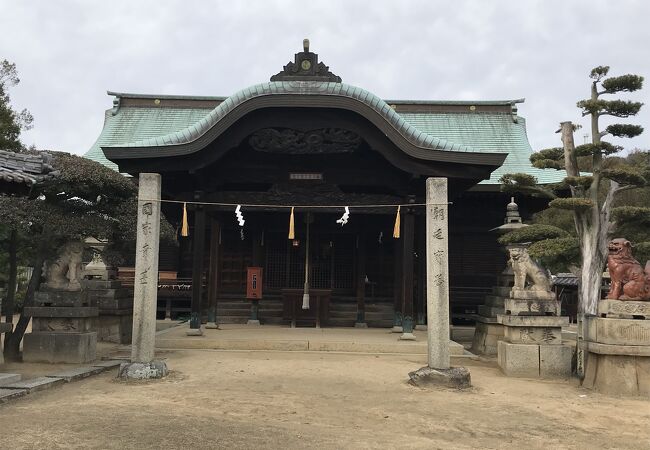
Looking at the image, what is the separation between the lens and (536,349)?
951cm

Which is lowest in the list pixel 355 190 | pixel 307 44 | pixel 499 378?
pixel 499 378

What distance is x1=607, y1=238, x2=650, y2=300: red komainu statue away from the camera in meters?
8.12

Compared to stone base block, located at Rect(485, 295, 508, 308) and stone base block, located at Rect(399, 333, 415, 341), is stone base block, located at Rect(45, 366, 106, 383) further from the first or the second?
stone base block, located at Rect(485, 295, 508, 308)

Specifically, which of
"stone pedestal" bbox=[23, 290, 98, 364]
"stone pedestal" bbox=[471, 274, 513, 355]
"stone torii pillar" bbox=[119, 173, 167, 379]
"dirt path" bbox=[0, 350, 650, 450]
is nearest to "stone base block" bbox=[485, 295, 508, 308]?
"stone pedestal" bbox=[471, 274, 513, 355]

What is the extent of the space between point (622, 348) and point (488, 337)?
4.27 meters

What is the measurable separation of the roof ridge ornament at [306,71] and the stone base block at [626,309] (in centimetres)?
728

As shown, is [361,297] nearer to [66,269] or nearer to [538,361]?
[538,361]

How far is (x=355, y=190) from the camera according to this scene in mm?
14188

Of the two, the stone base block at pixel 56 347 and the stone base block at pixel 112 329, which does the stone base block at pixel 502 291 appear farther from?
the stone base block at pixel 112 329

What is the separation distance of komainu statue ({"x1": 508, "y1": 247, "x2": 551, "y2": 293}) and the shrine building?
2.03 m

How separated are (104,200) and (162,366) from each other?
385cm

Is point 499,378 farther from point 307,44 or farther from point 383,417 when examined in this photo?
point 307,44

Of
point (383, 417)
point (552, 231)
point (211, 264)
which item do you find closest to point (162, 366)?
point (383, 417)

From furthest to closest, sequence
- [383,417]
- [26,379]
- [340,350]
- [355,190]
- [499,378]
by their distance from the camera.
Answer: [355,190] < [340,350] < [499,378] < [26,379] < [383,417]
